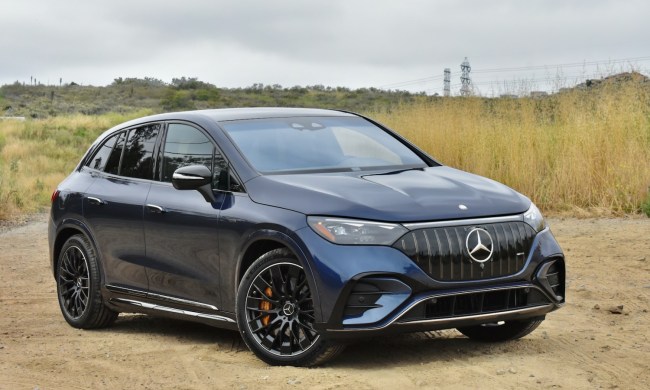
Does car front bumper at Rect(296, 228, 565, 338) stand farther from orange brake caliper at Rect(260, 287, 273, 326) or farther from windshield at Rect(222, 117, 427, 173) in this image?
windshield at Rect(222, 117, 427, 173)

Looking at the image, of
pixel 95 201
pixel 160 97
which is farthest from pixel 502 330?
pixel 160 97

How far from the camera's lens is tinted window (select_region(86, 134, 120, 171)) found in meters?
9.30

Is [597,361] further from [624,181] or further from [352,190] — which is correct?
[624,181]

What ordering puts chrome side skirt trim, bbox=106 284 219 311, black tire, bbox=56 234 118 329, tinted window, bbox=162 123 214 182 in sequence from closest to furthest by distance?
1. chrome side skirt trim, bbox=106 284 219 311
2. tinted window, bbox=162 123 214 182
3. black tire, bbox=56 234 118 329

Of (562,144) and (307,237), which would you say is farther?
(562,144)

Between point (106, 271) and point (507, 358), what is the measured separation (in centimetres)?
331

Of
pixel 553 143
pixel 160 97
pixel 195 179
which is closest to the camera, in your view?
pixel 195 179

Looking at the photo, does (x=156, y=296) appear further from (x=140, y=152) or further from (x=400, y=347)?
(x=400, y=347)

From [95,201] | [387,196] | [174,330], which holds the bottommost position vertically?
[174,330]

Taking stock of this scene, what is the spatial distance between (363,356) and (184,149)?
6.71ft

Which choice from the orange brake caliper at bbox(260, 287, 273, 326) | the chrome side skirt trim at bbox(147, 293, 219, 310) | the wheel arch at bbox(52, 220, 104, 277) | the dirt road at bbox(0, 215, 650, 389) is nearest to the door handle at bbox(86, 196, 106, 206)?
the wheel arch at bbox(52, 220, 104, 277)

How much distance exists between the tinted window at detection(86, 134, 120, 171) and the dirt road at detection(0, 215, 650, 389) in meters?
1.33

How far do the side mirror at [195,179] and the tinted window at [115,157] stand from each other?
5.38 ft

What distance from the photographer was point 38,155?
3816 centimetres
